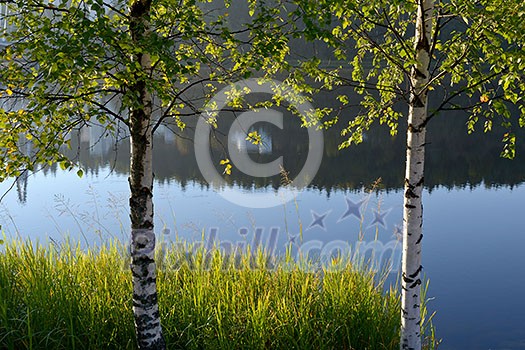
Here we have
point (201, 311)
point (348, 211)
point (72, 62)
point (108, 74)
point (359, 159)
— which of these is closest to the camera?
point (72, 62)

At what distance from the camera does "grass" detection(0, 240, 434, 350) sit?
279 inches

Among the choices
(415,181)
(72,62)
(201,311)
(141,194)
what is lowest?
(201,311)

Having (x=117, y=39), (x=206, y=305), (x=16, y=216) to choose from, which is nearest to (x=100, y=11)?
(x=117, y=39)

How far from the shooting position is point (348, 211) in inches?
920

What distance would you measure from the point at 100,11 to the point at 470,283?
14.2 m

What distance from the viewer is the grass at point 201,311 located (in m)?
7.08

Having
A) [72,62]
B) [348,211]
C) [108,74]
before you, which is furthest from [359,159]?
[72,62]

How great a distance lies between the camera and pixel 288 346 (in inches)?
288

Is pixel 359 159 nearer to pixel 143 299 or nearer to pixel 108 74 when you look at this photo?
A: pixel 143 299

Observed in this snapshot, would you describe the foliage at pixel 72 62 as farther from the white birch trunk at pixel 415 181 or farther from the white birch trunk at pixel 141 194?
the white birch trunk at pixel 415 181

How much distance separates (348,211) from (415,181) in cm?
1708

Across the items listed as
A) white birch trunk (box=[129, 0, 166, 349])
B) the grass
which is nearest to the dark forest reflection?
the grass

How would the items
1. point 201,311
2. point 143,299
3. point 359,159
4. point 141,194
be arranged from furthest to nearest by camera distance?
point 359,159 < point 201,311 < point 143,299 < point 141,194

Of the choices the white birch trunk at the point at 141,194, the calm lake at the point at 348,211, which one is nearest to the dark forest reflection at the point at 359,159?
the calm lake at the point at 348,211
